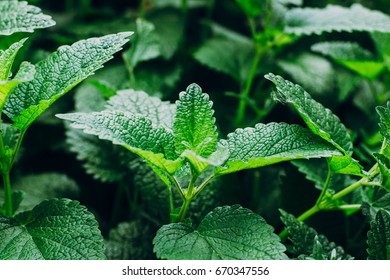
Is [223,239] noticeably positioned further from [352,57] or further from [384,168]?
[352,57]

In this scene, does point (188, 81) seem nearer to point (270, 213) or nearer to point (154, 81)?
point (154, 81)

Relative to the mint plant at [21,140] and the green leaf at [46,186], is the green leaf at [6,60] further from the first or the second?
the green leaf at [46,186]

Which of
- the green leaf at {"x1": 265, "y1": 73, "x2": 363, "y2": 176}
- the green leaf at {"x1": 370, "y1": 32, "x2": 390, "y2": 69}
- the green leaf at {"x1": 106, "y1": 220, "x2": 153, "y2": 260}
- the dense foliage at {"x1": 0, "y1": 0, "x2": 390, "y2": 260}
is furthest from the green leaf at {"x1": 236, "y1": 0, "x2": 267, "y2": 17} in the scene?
the green leaf at {"x1": 106, "y1": 220, "x2": 153, "y2": 260}

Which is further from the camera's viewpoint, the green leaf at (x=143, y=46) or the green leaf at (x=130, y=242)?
the green leaf at (x=143, y=46)

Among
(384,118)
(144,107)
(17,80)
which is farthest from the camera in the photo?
(144,107)

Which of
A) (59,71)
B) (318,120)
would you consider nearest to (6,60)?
(59,71)

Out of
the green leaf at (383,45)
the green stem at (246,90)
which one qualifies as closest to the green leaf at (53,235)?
the green stem at (246,90)
